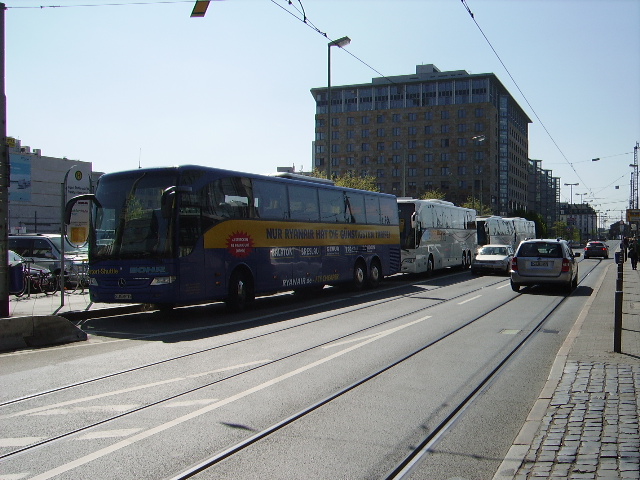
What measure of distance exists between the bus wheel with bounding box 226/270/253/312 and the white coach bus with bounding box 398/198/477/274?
12613 mm

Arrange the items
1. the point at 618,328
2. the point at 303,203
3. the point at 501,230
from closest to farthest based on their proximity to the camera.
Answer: the point at 618,328 < the point at 303,203 < the point at 501,230

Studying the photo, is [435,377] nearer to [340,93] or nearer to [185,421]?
[185,421]

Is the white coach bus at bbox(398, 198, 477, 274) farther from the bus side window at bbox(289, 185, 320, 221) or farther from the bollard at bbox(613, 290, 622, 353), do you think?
the bollard at bbox(613, 290, 622, 353)

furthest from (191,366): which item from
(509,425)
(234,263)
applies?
(234,263)

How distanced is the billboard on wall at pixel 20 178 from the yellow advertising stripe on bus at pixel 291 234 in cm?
4845

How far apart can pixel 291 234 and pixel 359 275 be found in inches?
199

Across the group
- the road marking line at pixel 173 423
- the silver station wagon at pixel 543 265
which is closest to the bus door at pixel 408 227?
the silver station wagon at pixel 543 265

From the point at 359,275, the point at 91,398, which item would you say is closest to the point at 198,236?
the point at 91,398

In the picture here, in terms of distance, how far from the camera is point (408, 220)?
91.9 feet

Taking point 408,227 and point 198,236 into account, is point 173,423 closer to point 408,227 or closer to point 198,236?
point 198,236

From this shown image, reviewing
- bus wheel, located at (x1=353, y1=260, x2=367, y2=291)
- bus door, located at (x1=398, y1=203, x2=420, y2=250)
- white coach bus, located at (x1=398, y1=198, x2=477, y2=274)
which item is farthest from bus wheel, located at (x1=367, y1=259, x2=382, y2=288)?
bus door, located at (x1=398, y1=203, x2=420, y2=250)

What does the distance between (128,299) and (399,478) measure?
1008 cm

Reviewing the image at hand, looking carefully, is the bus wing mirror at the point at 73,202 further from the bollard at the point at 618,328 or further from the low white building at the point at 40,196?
the low white building at the point at 40,196

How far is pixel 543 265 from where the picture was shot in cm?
2072
